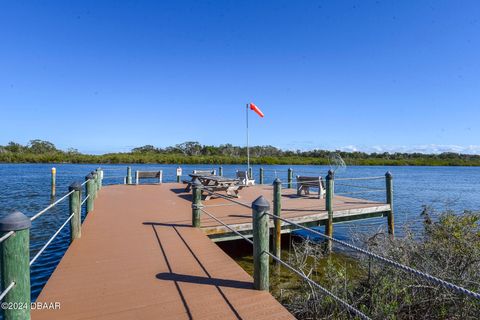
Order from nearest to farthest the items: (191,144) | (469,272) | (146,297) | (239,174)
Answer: (146,297) < (469,272) < (239,174) < (191,144)

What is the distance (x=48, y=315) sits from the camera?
123 inches

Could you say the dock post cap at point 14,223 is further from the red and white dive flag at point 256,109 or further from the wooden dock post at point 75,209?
the red and white dive flag at point 256,109

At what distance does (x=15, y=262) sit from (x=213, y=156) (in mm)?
77549

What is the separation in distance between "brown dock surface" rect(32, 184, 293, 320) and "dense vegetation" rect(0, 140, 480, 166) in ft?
188

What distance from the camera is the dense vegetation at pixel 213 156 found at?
68.1 meters

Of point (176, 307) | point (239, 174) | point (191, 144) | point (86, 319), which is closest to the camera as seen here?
point (86, 319)

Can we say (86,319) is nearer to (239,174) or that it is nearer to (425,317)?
(425,317)

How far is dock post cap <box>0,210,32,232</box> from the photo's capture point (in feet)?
7.68

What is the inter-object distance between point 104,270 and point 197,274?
1.30m

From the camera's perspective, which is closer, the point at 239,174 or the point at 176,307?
the point at 176,307

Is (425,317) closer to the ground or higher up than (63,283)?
closer to the ground

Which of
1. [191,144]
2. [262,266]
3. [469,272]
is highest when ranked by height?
[191,144]

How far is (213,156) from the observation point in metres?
79.8

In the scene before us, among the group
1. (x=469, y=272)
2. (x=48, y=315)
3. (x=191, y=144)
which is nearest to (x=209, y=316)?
(x=48, y=315)
